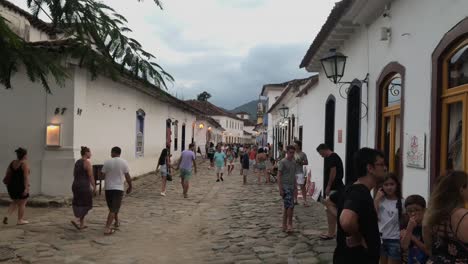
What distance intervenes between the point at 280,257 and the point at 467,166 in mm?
3253

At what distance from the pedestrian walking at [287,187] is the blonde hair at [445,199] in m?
5.54

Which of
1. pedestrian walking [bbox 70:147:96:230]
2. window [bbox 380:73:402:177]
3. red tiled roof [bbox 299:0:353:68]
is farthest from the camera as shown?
pedestrian walking [bbox 70:147:96:230]

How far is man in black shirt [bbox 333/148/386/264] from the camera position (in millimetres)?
3299

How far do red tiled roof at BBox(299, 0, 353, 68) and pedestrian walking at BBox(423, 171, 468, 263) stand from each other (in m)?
5.31

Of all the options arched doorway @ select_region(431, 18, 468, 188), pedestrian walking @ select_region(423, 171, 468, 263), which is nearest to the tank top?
pedestrian walking @ select_region(423, 171, 468, 263)

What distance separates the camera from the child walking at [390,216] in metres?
4.91

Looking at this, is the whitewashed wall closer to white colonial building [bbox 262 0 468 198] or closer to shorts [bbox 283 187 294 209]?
white colonial building [bbox 262 0 468 198]

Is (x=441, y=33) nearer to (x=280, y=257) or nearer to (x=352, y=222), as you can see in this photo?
(x=352, y=222)

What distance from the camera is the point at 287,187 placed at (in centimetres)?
890

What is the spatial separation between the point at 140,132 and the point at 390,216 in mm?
15350

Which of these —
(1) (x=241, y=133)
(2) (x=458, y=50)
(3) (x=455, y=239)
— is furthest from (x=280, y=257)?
(1) (x=241, y=133)

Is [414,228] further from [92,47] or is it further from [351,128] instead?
[351,128]

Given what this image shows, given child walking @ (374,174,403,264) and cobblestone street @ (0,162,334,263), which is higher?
child walking @ (374,174,403,264)

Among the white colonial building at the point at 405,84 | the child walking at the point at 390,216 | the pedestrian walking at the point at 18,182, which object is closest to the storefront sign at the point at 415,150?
the white colonial building at the point at 405,84
